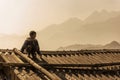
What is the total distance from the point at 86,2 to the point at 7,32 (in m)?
34.6

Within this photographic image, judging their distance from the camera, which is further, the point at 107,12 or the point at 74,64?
the point at 107,12

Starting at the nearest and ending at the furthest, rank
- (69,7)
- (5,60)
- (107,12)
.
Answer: (5,60) → (69,7) → (107,12)

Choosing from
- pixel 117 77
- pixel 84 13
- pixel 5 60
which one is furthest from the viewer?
pixel 84 13

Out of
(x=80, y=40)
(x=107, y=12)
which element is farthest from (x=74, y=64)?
(x=107, y=12)

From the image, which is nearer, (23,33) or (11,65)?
(11,65)

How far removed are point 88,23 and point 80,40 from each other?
1606 centimetres

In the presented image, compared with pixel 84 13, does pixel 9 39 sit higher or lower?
lower

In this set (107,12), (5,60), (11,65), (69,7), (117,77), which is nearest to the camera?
(11,65)

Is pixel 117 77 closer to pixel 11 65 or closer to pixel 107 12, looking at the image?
pixel 11 65

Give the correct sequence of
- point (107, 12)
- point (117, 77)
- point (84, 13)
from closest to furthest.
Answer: point (117, 77) → point (84, 13) → point (107, 12)

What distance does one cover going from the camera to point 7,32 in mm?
114688

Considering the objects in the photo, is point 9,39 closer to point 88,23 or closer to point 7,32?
point 7,32

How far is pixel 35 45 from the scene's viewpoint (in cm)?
1059

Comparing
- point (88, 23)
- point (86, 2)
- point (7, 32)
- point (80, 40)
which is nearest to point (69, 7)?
point (86, 2)
